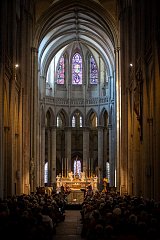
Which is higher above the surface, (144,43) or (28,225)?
(144,43)

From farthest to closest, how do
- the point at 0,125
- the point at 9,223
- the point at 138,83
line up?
1. the point at 138,83
2. the point at 0,125
3. the point at 9,223

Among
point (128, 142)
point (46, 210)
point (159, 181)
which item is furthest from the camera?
point (128, 142)

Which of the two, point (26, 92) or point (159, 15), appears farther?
point (26, 92)

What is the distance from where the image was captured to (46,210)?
23.9m

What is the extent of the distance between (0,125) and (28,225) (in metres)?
12.7

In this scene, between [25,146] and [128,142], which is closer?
[128,142]

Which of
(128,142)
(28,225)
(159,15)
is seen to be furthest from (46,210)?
(128,142)

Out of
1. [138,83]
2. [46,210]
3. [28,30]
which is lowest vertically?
[46,210]

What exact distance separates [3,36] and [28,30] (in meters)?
17.0

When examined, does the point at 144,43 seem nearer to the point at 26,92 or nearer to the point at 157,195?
the point at 157,195

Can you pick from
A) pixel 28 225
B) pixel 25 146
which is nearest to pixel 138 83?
pixel 25 146

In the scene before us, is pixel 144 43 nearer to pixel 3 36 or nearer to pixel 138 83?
pixel 138 83

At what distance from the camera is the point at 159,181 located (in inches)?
1005

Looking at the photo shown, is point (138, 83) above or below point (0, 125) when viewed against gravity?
above
